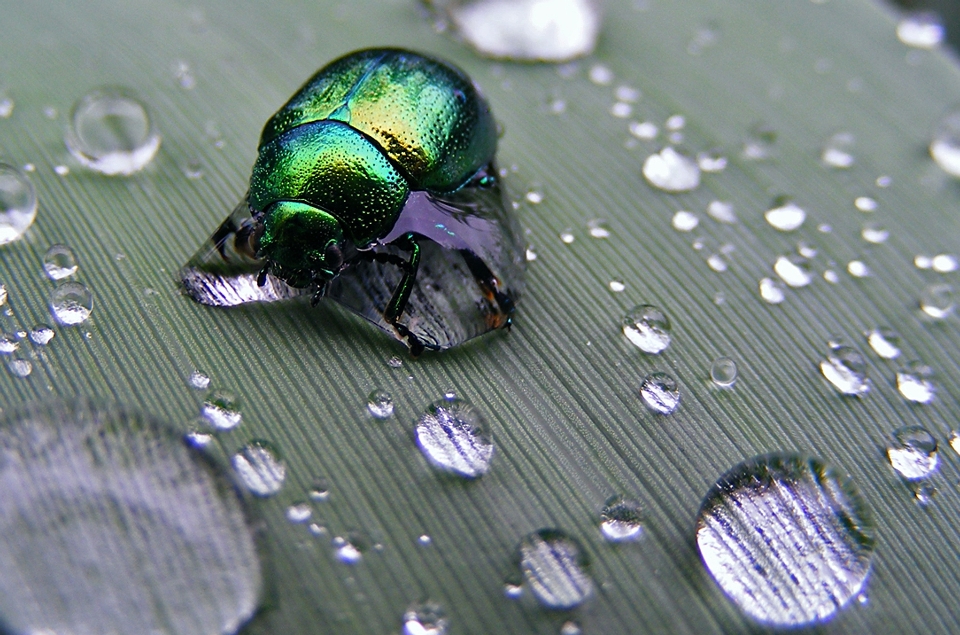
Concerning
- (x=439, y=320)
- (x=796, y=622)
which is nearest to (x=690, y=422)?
(x=796, y=622)

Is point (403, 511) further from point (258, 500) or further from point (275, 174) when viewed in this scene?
point (275, 174)

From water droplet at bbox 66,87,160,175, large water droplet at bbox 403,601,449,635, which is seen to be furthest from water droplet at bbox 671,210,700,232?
water droplet at bbox 66,87,160,175

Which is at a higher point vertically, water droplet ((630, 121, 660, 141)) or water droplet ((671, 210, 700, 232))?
water droplet ((630, 121, 660, 141))

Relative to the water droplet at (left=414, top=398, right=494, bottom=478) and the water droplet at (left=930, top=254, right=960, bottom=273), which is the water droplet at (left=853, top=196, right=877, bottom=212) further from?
the water droplet at (left=414, top=398, right=494, bottom=478)

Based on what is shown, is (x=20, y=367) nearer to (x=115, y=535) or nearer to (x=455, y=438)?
(x=115, y=535)

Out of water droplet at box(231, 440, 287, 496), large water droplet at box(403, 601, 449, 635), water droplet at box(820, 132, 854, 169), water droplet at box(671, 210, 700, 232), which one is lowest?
large water droplet at box(403, 601, 449, 635)

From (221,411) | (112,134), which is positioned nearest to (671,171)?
(221,411)
